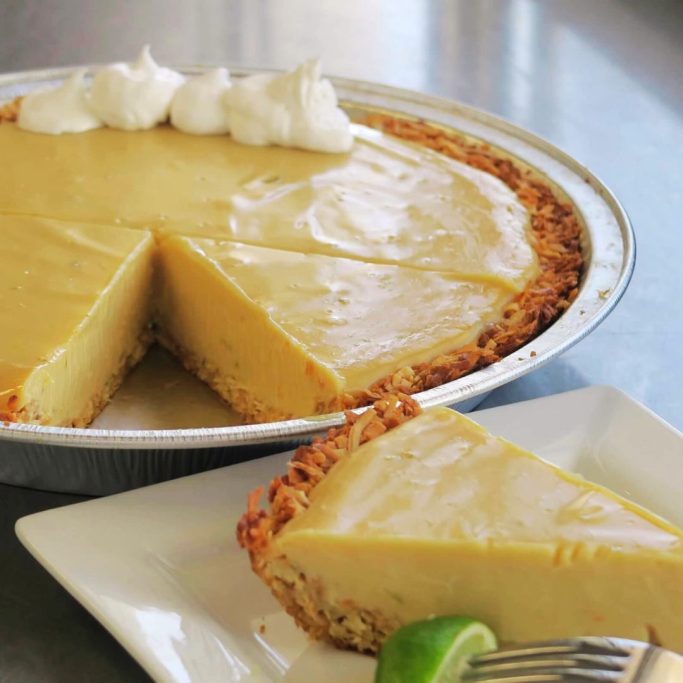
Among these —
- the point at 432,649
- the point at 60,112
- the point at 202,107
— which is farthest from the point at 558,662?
the point at 60,112

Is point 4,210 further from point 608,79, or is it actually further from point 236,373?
point 608,79

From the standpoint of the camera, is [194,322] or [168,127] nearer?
[194,322]

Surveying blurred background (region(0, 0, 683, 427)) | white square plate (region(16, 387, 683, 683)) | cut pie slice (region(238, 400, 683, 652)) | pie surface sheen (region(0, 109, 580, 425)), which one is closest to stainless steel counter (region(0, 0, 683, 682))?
blurred background (region(0, 0, 683, 427))

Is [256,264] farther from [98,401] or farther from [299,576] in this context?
[299,576]

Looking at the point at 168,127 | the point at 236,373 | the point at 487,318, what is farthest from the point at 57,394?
the point at 168,127

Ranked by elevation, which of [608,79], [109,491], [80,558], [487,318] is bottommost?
[109,491]

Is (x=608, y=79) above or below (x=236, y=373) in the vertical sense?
above

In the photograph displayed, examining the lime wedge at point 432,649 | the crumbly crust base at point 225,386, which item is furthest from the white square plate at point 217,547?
the crumbly crust base at point 225,386

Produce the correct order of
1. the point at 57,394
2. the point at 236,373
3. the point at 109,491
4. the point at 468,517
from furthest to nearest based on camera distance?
the point at 236,373 → the point at 57,394 → the point at 109,491 → the point at 468,517
